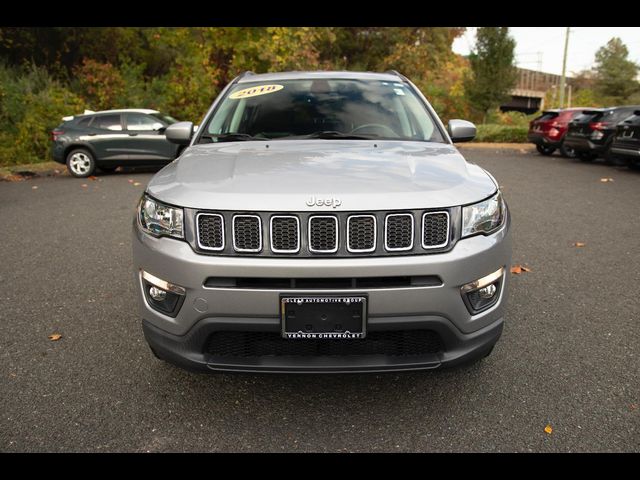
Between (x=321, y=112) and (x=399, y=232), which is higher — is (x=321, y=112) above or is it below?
above

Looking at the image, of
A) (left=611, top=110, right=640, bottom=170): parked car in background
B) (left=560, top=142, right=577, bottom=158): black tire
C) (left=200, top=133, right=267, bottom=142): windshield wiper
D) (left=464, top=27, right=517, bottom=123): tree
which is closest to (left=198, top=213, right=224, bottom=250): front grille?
(left=200, top=133, right=267, bottom=142): windshield wiper

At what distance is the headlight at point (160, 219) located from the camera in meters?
2.40

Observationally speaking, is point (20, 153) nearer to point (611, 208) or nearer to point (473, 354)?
point (611, 208)

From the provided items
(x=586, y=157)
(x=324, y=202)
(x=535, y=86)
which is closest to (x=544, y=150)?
(x=586, y=157)

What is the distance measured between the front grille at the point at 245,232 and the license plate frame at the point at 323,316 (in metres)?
0.27

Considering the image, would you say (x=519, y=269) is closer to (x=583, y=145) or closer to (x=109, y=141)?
(x=583, y=145)

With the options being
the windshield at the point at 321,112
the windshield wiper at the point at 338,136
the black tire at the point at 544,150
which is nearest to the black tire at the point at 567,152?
the black tire at the point at 544,150

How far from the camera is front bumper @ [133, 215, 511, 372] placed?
2.24 meters

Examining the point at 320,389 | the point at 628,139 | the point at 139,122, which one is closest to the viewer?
the point at 320,389

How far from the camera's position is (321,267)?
223 cm

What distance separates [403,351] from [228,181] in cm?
112

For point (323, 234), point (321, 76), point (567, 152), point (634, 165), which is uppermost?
point (321, 76)

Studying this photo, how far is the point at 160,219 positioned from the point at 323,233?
78cm

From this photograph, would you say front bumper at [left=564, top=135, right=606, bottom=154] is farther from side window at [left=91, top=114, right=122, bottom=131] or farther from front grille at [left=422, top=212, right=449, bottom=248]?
front grille at [left=422, top=212, right=449, bottom=248]
